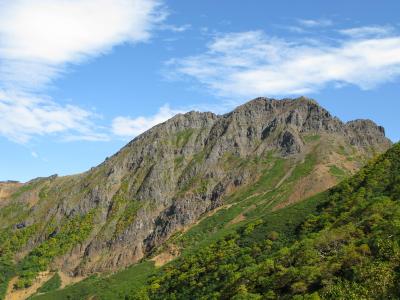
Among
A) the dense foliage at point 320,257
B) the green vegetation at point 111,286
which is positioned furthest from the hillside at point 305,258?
the green vegetation at point 111,286

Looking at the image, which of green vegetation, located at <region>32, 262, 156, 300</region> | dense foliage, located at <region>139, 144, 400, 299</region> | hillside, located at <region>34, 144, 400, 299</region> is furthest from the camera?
green vegetation, located at <region>32, 262, 156, 300</region>

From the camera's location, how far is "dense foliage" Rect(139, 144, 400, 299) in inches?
2544

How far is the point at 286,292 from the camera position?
245 feet

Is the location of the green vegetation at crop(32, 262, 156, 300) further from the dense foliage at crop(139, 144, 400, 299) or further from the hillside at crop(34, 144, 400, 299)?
the dense foliage at crop(139, 144, 400, 299)

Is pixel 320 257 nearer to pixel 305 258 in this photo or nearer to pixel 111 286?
pixel 305 258

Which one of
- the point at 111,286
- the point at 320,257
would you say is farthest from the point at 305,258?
the point at 111,286

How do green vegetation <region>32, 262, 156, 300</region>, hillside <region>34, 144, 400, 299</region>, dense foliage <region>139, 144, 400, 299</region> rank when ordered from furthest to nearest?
green vegetation <region>32, 262, 156, 300</region> < hillside <region>34, 144, 400, 299</region> < dense foliage <region>139, 144, 400, 299</region>

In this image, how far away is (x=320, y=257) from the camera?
79750 millimetres

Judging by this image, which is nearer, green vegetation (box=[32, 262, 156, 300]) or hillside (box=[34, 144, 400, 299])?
hillside (box=[34, 144, 400, 299])

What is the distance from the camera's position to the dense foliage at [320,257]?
6462cm

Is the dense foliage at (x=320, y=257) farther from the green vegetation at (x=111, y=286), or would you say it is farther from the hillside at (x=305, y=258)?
the green vegetation at (x=111, y=286)

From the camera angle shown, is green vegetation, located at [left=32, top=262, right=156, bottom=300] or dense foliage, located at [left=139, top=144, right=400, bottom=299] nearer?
dense foliage, located at [left=139, top=144, right=400, bottom=299]

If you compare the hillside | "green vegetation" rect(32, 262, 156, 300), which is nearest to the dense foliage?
the hillside

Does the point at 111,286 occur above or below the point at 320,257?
above
